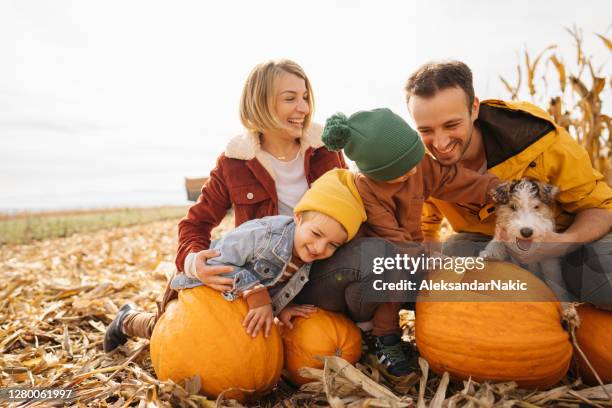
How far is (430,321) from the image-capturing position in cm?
235

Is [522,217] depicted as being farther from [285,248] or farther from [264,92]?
[264,92]

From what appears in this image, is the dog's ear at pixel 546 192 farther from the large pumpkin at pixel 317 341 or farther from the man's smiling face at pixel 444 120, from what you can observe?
the large pumpkin at pixel 317 341

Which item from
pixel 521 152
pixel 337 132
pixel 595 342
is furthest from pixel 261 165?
pixel 595 342

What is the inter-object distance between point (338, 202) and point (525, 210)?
1032mm

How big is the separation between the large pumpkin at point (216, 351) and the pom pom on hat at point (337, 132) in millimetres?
1028

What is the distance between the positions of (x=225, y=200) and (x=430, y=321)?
5.52 ft

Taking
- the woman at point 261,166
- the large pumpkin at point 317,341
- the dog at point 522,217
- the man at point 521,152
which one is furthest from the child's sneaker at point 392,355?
the man at point 521,152

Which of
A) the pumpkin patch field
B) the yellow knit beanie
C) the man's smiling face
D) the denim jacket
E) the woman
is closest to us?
the pumpkin patch field

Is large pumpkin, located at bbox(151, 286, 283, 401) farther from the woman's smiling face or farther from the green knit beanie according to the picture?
the woman's smiling face

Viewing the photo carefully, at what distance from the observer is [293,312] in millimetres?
2592

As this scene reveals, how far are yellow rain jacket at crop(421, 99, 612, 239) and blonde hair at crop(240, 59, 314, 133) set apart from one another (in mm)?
1377

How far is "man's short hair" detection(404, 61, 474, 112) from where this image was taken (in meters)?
2.68

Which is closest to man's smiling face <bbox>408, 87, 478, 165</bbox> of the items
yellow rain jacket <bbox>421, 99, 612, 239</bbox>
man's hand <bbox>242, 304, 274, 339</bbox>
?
yellow rain jacket <bbox>421, 99, 612, 239</bbox>

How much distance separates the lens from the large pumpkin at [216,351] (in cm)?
229
